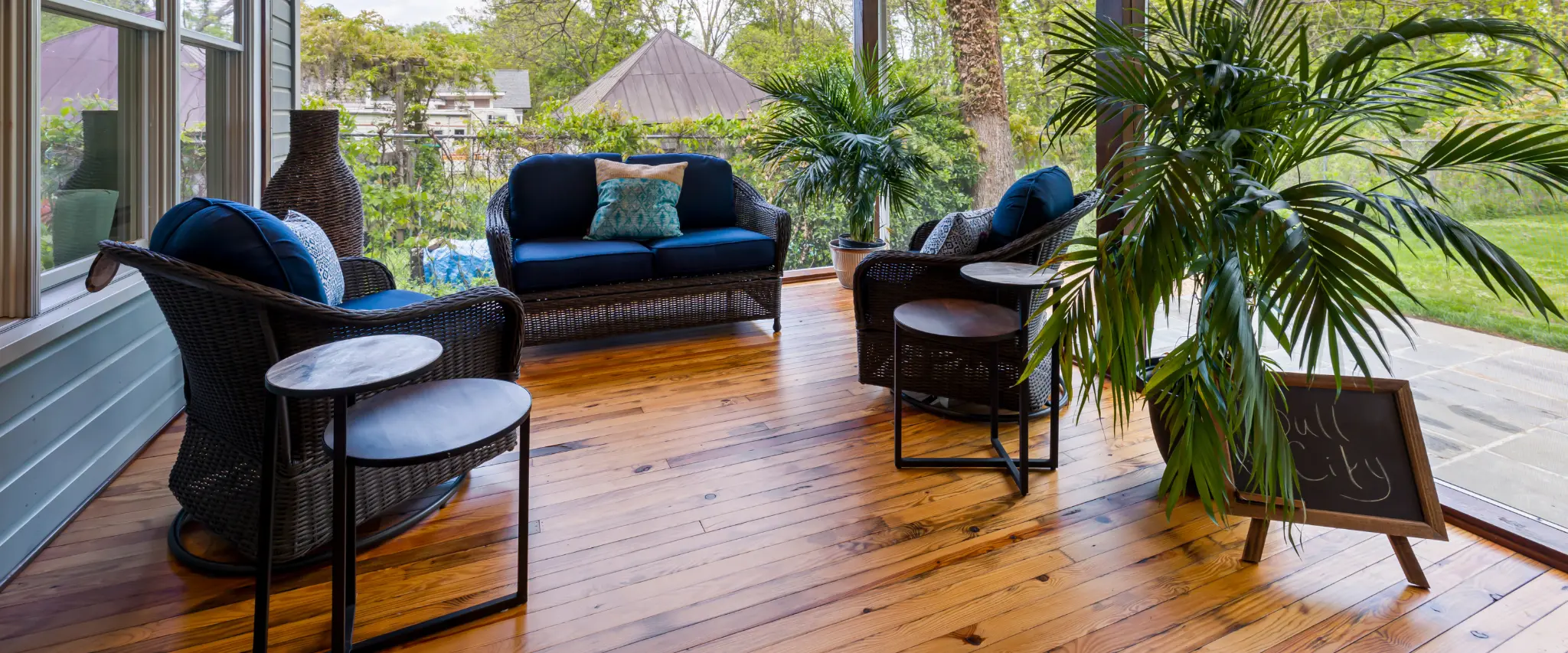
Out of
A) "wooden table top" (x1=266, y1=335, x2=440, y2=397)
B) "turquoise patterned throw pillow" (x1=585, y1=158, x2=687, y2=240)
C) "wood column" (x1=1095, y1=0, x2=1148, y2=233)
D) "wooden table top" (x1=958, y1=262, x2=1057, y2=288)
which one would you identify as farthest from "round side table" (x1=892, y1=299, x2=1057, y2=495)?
"turquoise patterned throw pillow" (x1=585, y1=158, x2=687, y2=240)

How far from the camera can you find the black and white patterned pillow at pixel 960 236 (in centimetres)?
289

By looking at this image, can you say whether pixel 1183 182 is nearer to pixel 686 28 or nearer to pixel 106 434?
pixel 106 434

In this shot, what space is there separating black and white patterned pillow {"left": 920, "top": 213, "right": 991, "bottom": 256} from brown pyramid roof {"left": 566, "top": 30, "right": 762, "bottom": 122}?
3166mm

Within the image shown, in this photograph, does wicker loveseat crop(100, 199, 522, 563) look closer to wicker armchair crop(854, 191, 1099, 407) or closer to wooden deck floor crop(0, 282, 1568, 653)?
wooden deck floor crop(0, 282, 1568, 653)

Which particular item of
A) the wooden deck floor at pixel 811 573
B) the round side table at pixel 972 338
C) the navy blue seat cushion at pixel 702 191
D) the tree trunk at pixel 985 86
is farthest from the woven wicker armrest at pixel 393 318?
the tree trunk at pixel 985 86

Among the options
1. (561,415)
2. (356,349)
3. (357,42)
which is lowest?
(561,415)

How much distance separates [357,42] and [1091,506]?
15.9 feet

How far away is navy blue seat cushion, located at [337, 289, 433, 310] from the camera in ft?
9.12

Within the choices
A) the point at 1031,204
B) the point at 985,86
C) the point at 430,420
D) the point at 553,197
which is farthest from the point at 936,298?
the point at 985,86

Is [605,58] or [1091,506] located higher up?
[605,58]


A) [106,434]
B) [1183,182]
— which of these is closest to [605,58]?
[106,434]

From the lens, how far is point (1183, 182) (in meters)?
1.68

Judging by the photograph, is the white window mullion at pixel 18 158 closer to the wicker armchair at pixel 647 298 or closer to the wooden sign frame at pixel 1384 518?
the wicker armchair at pixel 647 298

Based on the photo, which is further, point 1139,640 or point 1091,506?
point 1091,506
